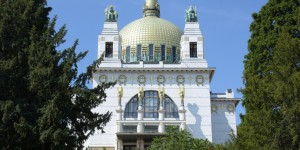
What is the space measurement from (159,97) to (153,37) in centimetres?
851

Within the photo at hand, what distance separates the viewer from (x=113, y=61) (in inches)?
1989

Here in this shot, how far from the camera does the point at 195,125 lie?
160ft

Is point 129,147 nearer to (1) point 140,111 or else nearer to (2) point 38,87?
(1) point 140,111

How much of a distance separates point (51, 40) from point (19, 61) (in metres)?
1.36

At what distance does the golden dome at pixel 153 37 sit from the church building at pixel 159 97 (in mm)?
1678

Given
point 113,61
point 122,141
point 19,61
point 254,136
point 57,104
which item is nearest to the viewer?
point 254,136

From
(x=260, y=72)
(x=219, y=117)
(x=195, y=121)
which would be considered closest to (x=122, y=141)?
(x=195, y=121)

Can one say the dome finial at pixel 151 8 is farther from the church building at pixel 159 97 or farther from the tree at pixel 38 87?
the tree at pixel 38 87

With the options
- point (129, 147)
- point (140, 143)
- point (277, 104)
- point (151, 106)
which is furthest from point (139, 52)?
point (277, 104)

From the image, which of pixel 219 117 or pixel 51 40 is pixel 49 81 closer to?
pixel 51 40

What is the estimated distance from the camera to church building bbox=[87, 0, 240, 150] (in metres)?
47.7

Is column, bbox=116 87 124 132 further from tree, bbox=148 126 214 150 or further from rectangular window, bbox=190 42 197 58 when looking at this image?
tree, bbox=148 126 214 150

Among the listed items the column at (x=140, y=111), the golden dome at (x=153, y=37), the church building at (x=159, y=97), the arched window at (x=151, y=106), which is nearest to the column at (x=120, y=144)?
the church building at (x=159, y=97)

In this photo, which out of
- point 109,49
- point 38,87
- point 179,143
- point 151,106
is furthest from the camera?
point 109,49
